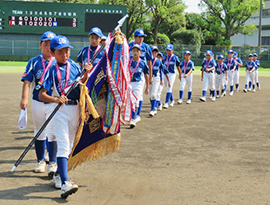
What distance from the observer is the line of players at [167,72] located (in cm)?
1073

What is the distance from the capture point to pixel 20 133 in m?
9.44

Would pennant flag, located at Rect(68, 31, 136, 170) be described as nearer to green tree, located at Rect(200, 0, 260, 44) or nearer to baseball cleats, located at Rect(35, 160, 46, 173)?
baseball cleats, located at Rect(35, 160, 46, 173)

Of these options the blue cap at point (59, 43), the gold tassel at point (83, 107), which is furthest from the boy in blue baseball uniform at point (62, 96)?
the gold tassel at point (83, 107)

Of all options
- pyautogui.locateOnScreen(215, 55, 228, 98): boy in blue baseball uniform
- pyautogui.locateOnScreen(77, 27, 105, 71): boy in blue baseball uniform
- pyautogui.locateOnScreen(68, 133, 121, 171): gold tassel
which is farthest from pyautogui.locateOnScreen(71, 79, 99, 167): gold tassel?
pyautogui.locateOnScreen(215, 55, 228, 98): boy in blue baseball uniform

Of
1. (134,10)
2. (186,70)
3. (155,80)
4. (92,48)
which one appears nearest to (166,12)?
(134,10)

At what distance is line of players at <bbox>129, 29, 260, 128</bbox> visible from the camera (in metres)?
10.7

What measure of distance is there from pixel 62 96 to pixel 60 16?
39.7 metres

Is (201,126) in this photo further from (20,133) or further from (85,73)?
(85,73)

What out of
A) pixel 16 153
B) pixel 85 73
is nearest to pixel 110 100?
pixel 85 73

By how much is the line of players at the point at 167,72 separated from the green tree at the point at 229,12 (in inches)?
1437

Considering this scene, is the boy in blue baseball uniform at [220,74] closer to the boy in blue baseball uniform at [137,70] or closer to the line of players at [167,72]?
the line of players at [167,72]

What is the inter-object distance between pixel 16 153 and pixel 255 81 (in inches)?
717

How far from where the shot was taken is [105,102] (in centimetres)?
581

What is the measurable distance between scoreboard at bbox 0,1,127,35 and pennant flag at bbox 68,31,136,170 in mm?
37894
